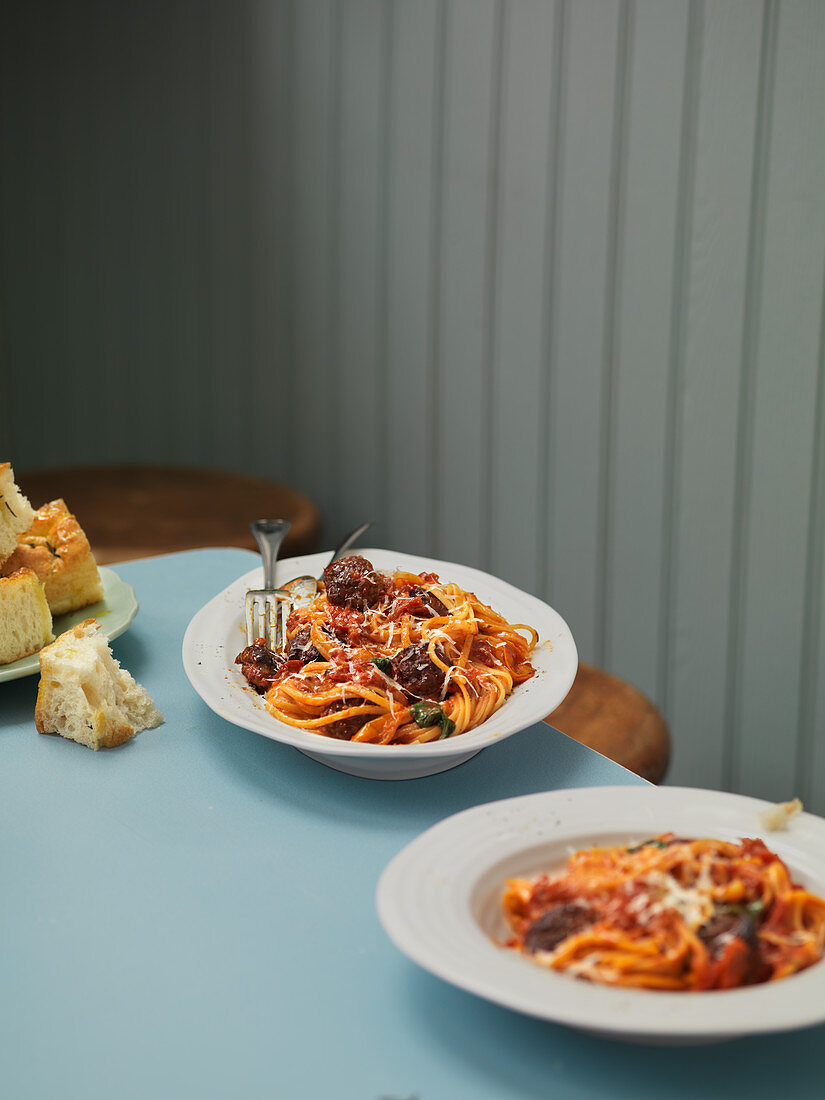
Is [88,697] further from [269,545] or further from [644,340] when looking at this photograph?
[644,340]

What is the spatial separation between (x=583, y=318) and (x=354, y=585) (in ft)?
5.05

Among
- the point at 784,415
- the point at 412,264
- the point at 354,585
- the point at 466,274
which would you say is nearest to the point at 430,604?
the point at 354,585

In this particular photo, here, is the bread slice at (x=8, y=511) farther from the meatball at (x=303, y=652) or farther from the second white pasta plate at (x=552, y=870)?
the second white pasta plate at (x=552, y=870)

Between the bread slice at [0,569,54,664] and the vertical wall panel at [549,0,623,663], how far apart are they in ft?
5.43

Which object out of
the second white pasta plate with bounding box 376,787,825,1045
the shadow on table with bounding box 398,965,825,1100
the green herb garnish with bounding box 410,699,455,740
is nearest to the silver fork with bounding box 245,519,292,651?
the green herb garnish with bounding box 410,699,455,740

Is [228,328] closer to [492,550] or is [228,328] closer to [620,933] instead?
[492,550]

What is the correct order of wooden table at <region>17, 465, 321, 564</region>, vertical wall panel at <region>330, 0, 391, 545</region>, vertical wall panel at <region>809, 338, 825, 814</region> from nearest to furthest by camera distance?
1. vertical wall panel at <region>809, 338, 825, 814</region>
2. wooden table at <region>17, 465, 321, 564</region>
3. vertical wall panel at <region>330, 0, 391, 545</region>

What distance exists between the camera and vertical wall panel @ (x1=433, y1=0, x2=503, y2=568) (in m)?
2.66

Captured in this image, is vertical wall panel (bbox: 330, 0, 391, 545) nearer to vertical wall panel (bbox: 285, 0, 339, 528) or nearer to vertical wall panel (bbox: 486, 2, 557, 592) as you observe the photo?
vertical wall panel (bbox: 285, 0, 339, 528)

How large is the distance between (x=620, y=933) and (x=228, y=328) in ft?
9.73

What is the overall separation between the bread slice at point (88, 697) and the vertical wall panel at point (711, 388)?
62.9 inches

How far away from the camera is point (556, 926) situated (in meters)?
0.72

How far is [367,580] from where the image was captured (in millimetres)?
1245

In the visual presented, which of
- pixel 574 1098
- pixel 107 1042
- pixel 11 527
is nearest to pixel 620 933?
pixel 574 1098
